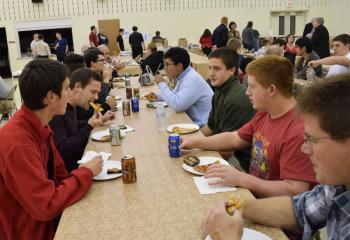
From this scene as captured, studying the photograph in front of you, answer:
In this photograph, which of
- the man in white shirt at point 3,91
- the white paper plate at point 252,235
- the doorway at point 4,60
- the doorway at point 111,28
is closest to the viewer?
the white paper plate at point 252,235

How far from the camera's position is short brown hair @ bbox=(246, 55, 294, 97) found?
196 centimetres

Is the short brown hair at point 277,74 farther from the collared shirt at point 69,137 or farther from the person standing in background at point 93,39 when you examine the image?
the person standing in background at point 93,39

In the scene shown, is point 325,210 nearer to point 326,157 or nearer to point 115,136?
point 326,157

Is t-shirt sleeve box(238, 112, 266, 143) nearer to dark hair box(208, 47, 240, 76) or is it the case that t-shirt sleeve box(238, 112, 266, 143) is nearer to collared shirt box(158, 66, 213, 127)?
dark hair box(208, 47, 240, 76)

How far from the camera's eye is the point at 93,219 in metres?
1.54

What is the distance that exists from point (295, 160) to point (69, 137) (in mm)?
1467

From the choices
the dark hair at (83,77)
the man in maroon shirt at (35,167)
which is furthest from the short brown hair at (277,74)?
the dark hair at (83,77)

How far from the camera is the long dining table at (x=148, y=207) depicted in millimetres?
1420

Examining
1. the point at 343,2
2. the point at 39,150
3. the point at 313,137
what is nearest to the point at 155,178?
the point at 39,150

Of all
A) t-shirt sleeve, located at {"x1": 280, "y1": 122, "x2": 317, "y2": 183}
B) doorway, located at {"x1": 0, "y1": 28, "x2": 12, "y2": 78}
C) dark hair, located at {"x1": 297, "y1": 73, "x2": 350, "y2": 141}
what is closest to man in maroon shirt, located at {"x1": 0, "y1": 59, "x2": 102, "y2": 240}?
t-shirt sleeve, located at {"x1": 280, "y1": 122, "x2": 317, "y2": 183}

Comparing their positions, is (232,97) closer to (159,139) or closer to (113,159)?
(159,139)

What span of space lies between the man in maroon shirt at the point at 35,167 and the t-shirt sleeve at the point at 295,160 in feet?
2.92

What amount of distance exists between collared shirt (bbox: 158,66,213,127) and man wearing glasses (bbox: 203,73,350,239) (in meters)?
2.11

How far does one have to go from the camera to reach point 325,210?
133 cm
